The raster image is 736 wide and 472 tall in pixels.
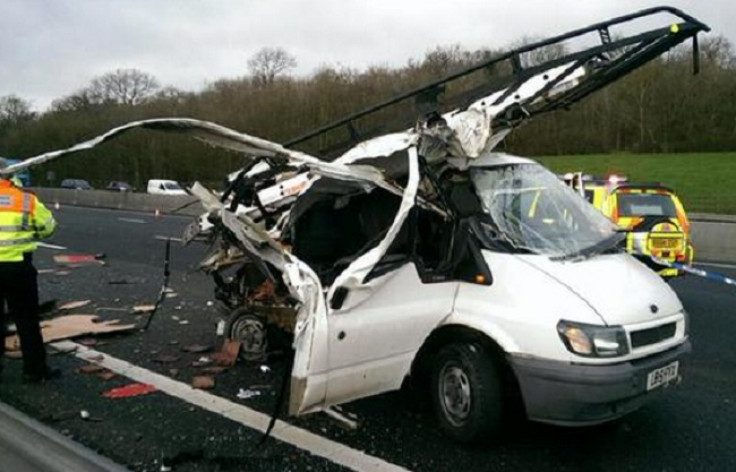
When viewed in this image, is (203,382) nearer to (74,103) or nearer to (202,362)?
(202,362)

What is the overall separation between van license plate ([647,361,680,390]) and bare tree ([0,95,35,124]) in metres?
67.6

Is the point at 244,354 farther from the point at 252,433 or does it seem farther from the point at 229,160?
the point at 229,160

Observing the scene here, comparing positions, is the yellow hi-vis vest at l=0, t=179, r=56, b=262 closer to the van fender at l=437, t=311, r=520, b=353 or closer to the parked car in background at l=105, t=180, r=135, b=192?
the van fender at l=437, t=311, r=520, b=353

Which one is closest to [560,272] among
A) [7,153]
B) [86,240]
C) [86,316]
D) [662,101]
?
[86,316]

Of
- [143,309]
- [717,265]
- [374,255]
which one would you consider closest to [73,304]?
[143,309]

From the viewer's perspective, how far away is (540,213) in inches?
190

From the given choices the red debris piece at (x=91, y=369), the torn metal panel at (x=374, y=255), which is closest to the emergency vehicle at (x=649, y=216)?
the torn metal panel at (x=374, y=255)

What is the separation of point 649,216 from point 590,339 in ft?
23.6

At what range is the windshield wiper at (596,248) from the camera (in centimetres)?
441

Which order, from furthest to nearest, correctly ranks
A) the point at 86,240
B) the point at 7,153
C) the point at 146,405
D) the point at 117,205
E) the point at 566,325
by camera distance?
1. the point at 7,153
2. the point at 117,205
3. the point at 86,240
4. the point at 146,405
5. the point at 566,325

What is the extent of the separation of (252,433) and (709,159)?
4447 centimetres

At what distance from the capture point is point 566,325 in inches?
153

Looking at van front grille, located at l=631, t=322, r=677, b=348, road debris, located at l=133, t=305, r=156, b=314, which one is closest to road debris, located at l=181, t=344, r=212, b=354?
road debris, located at l=133, t=305, r=156, b=314

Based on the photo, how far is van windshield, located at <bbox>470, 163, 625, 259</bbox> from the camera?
4.53 metres
